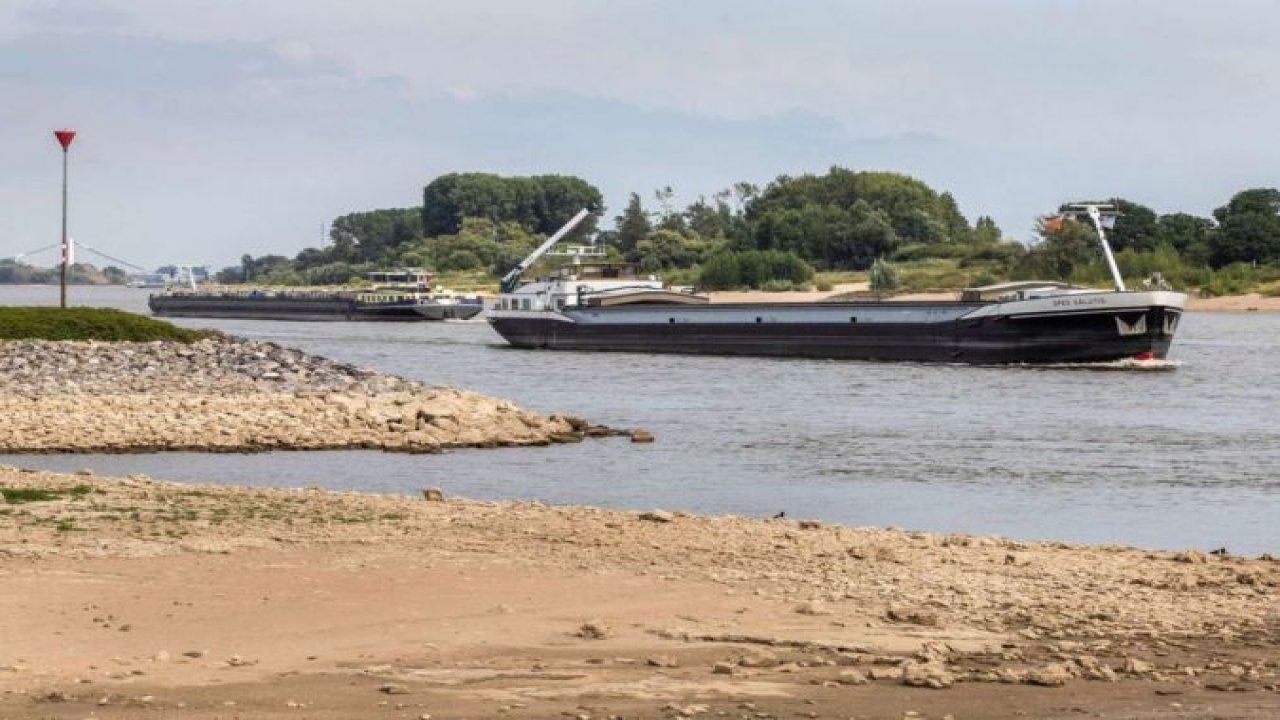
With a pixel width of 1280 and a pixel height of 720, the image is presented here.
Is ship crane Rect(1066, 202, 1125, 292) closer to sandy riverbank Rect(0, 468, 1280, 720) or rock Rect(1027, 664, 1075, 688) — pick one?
sandy riverbank Rect(0, 468, 1280, 720)

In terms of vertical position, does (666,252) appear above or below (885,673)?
above

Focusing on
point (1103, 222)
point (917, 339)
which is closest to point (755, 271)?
point (917, 339)

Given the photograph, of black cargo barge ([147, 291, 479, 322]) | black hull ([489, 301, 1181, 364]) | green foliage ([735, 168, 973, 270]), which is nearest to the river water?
black hull ([489, 301, 1181, 364])

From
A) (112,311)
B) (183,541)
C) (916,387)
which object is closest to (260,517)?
(183,541)

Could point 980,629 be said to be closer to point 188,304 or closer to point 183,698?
point 183,698

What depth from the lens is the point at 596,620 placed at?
12.7 metres

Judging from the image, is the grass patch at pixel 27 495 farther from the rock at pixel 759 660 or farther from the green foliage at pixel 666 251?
the green foliage at pixel 666 251

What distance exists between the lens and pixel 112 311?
43.8 meters

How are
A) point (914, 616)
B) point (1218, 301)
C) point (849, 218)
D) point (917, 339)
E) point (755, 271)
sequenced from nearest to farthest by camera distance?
1. point (914, 616)
2. point (917, 339)
3. point (1218, 301)
4. point (755, 271)
5. point (849, 218)

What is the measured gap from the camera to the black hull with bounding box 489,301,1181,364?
6294 cm

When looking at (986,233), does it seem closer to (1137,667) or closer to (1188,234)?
(1188,234)

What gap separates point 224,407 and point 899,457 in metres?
11.4

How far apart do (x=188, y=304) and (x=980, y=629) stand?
133787 millimetres

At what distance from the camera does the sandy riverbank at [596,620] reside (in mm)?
10586
